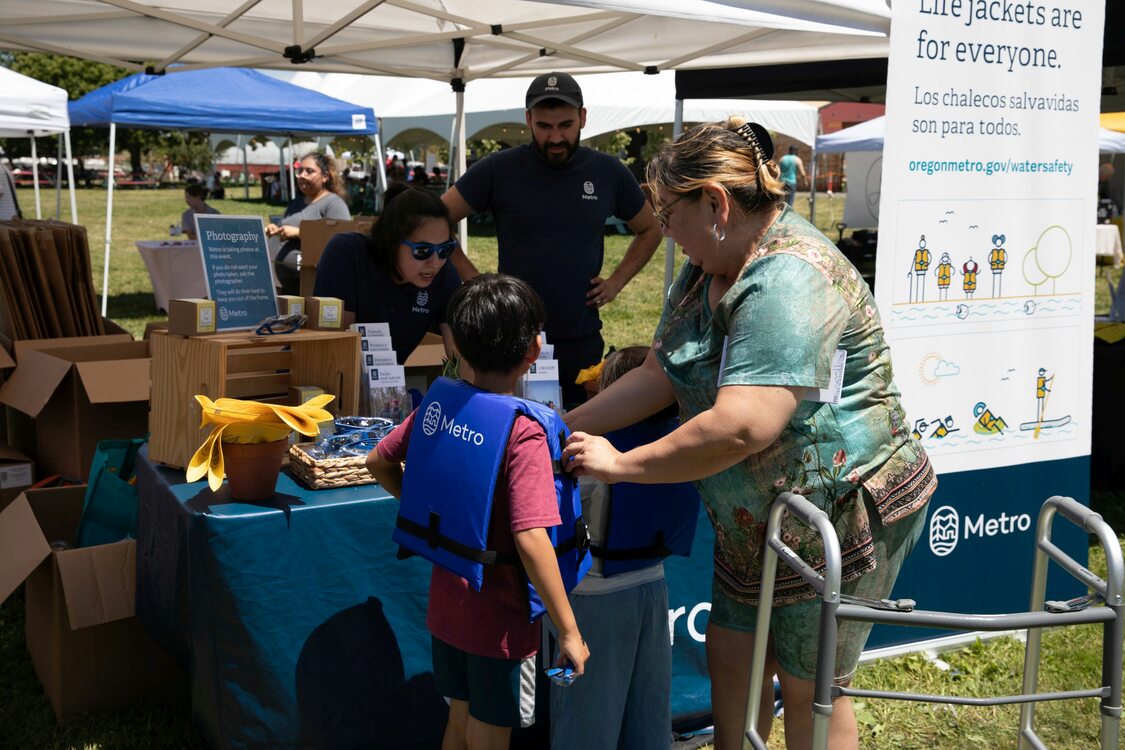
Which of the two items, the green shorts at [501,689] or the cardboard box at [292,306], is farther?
the cardboard box at [292,306]

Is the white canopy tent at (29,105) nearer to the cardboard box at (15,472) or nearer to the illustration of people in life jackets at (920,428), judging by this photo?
the cardboard box at (15,472)

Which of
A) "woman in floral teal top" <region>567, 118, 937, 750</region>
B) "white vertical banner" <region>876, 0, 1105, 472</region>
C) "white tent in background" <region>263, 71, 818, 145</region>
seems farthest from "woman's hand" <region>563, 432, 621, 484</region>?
"white tent in background" <region>263, 71, 818, 145</region>

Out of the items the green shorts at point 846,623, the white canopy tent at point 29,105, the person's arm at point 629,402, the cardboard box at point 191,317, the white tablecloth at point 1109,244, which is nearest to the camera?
the green shorts at point 846,623

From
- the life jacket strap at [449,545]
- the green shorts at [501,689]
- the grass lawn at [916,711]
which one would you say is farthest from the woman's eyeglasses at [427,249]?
the grass lawn at [916,711]

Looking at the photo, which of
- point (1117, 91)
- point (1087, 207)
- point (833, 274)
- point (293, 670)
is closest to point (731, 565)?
point (833, 274)

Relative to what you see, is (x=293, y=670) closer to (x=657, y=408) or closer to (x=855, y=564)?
(x=657, y=408)

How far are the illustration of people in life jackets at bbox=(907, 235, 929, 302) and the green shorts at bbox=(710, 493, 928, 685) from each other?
1216 millimetres

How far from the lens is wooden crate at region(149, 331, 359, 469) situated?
247 cm

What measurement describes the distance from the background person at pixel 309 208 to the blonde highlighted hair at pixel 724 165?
575cm

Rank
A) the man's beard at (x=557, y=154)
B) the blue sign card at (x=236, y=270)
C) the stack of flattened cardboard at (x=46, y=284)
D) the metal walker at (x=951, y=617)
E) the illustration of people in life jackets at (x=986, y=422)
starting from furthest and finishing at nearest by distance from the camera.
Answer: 1. the stack of flattened cardboard at (x=46, y=284)
2. the man's beard at (x=557, y=154)
3. the illustration of people in life jackets at (x=986, y=422)
4. the blue sign card at (x=236, y=270)
5. the metal walker at (x=951, y=617)

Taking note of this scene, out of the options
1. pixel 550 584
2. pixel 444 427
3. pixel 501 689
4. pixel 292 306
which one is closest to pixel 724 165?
pixel 444 427

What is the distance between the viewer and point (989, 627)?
1.51 meters

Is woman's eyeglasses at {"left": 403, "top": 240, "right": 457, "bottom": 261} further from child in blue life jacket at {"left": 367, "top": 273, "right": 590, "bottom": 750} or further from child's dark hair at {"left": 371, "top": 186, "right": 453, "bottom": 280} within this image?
child in blue life jacket at {"left": 367, "top": 273, "right": 590, "bottom": 750}

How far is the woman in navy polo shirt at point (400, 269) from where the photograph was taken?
2.88 m
